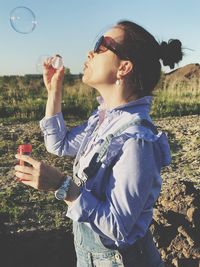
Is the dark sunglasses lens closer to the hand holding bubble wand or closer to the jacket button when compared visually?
the hand holding bubble wand

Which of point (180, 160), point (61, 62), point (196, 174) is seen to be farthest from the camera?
point (180, 160)

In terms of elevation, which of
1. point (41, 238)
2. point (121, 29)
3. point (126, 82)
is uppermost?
point (121, 29)

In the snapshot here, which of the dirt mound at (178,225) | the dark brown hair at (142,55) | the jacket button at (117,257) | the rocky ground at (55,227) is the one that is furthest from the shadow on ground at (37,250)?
the dark brown hair at (142,55)

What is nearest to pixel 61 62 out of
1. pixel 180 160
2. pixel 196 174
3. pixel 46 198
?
pixel 46 198

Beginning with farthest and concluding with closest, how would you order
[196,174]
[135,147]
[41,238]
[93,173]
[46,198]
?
[196,174] → [46,198] → [41,238] → [93,173] → [135,147]

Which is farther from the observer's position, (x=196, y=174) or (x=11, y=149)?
(x=11, y=149)

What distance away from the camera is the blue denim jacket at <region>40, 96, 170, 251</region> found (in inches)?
67.8

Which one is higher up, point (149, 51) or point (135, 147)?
point (149, 51)

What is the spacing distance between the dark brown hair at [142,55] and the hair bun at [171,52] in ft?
0.13

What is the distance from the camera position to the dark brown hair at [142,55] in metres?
1.97

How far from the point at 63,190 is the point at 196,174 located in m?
4.37

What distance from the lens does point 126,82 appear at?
199 cm

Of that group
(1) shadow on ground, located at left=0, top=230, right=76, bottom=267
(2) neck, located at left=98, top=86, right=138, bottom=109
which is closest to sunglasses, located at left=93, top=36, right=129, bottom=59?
(2) neck, located at left=98, top=86, right=138, bottom=109

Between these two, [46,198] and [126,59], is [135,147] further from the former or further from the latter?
[46,198]
